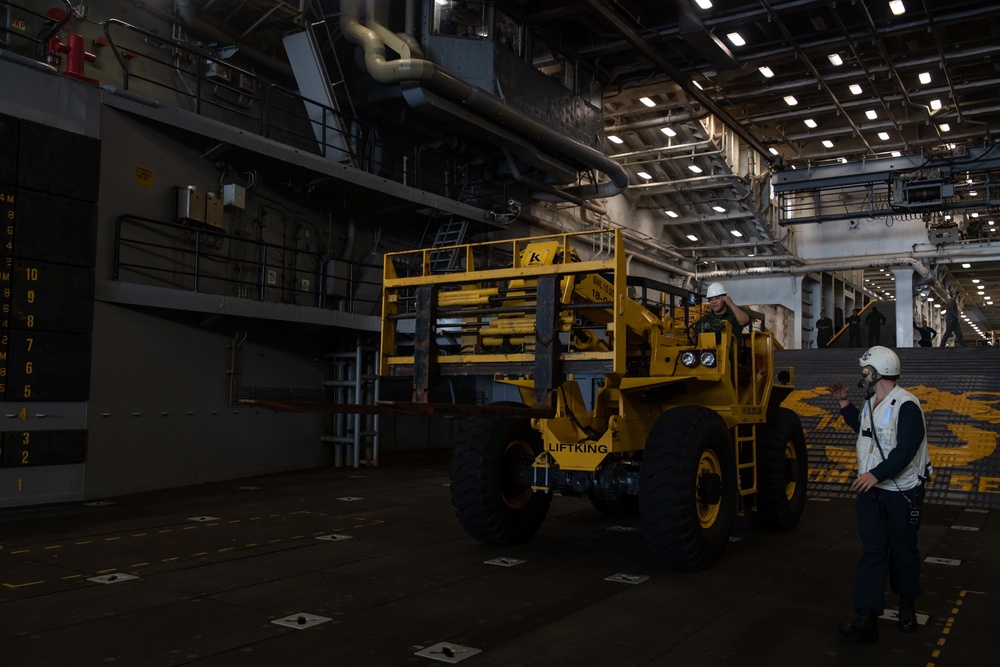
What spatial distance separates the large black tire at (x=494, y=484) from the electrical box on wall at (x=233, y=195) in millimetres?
7353

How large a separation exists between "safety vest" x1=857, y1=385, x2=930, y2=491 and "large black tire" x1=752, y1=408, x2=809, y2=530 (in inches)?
123

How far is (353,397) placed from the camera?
51.8 ft

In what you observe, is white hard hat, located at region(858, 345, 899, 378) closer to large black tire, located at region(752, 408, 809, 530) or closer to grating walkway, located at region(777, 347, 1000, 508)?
large black tire, located at region(752, 408, 809, 530)

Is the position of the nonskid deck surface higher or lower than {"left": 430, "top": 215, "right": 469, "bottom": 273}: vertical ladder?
lower

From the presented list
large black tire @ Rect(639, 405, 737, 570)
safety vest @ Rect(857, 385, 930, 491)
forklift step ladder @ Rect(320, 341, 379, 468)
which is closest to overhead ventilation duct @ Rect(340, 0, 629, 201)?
forklift step ladder @ Rect(320, 341, 379, 468)

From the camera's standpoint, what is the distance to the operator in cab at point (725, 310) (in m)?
8.29

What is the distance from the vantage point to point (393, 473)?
14547 mm

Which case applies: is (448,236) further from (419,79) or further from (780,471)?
(780,471)

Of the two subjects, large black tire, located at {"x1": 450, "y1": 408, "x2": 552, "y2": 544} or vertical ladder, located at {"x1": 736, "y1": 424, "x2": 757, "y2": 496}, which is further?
vertical ladder, located at {"x1": 736, "y1": 424, "x2": 757, "y2": 496}

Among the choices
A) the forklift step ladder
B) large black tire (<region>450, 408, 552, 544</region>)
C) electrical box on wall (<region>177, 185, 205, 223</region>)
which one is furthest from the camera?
the forklift step ladder

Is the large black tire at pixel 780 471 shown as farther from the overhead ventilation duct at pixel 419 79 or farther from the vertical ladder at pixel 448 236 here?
the vertical ladder at pixel 448 236

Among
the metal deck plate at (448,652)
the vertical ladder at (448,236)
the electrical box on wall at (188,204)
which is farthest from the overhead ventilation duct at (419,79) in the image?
the metal deck plate at (448,652)

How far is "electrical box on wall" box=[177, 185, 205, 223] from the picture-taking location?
1239 cm

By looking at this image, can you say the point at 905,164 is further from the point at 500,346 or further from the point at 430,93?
the point at 500,346
